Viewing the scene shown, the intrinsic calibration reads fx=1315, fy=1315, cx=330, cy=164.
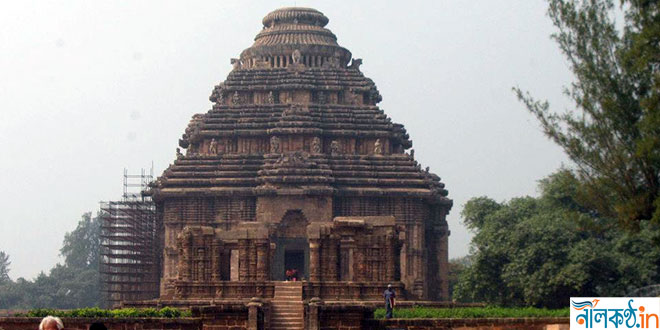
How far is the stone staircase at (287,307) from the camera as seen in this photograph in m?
40.7

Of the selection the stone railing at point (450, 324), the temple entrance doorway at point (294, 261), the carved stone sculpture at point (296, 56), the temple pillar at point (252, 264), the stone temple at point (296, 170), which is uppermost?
the carved stone sculpture at point (296, 56)

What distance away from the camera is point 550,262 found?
50312mm

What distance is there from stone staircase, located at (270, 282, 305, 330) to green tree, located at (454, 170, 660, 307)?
32.6ft

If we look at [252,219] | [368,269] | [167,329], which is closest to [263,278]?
[368,269]

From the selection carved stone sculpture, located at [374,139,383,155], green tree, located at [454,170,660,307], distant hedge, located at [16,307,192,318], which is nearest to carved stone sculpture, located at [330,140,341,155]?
carved stone sculpture, located at [374,139,383,155]

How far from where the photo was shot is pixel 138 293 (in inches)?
2660

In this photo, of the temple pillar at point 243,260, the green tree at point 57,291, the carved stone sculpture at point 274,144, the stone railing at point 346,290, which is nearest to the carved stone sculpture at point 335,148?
the carved stone sculpture at point 274,144

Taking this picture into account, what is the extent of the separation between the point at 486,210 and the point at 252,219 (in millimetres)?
11028

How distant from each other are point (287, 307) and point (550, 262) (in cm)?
1237

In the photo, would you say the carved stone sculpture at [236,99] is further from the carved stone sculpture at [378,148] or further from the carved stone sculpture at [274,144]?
the carved stone sculpture at [378,148]

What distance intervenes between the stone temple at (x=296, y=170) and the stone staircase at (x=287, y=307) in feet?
16.9

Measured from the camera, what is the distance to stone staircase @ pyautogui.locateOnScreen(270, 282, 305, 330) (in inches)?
1603

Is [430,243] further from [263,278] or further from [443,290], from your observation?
[263,278]

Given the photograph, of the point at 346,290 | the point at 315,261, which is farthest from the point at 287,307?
the point at 315,261
